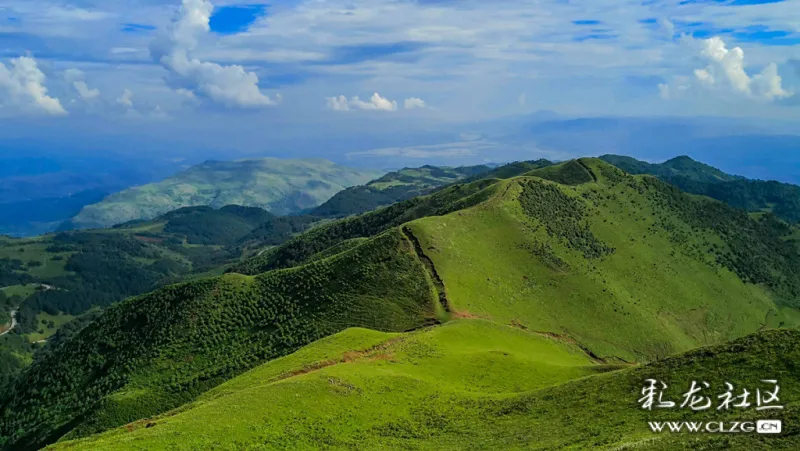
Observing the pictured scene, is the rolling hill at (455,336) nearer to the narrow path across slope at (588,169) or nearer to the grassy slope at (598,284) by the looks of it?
the grassy slope at (598,284)

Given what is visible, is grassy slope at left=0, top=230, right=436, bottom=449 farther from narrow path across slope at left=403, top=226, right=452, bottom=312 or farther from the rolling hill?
narrow path across slope at left=403, top=226, right=452, bottom=312

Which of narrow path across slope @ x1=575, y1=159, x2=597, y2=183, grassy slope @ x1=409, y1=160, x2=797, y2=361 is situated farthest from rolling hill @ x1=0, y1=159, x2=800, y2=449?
narrow path across slope @ x1=575, y1=159, x2=597, y2=183

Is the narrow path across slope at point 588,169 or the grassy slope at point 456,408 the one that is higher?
the narrow path across slope at point 588,169

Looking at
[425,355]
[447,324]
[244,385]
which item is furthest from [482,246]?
[244,385]

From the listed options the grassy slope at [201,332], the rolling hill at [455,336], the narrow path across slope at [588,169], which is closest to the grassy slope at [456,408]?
the rolling hill at [455,336]

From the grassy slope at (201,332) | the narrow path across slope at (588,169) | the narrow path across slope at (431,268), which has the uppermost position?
the narrow path across slope at (588,169)

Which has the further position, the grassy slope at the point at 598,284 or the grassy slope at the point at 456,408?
the grassy slope at the point at 598,284

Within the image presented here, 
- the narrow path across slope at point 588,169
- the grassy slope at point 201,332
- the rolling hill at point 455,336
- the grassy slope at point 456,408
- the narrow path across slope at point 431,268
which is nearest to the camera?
the grassy slope at point 456,408

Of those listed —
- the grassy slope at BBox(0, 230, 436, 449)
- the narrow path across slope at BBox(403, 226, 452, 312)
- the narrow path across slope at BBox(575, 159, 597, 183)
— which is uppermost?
the narrow path across slope at BBox(575, 159, 597, 183)
